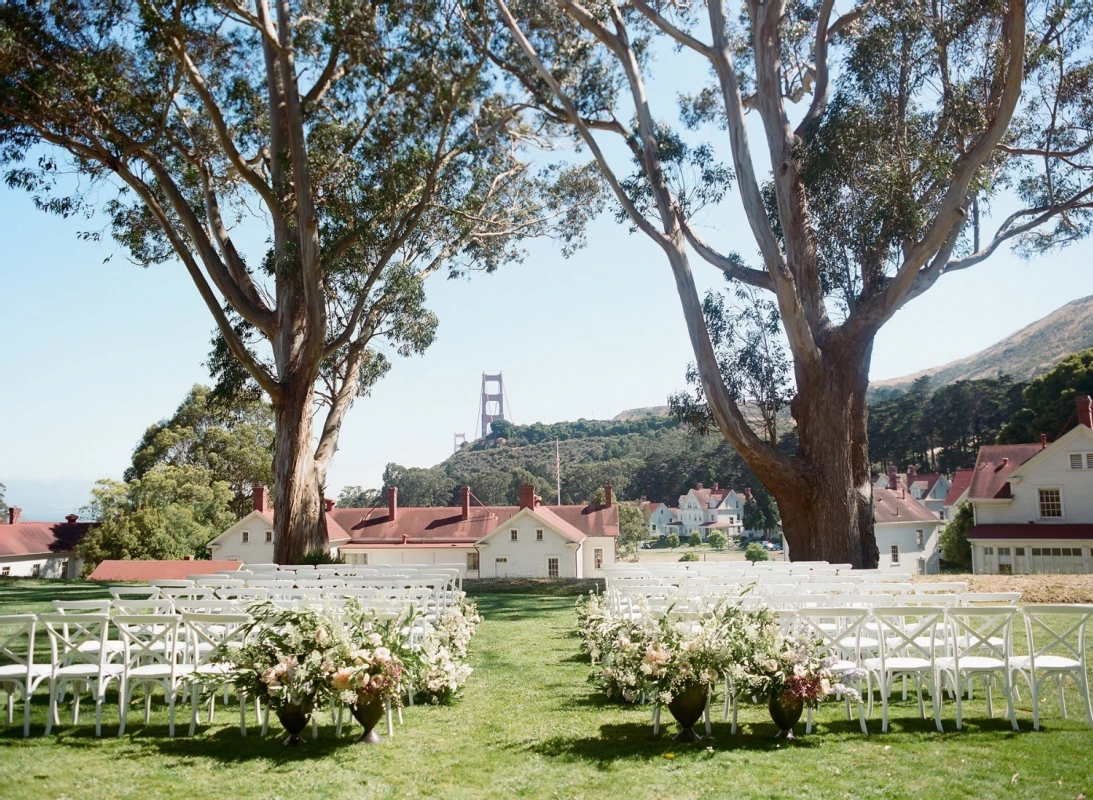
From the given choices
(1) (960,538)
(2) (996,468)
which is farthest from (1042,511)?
(1) (960,538)

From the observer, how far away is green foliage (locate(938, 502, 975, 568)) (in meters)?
36.3

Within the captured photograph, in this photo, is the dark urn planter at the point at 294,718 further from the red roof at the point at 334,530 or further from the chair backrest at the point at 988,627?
the red roof at the point at 334,530

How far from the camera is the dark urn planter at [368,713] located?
5438 mm

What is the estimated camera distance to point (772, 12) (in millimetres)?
16094

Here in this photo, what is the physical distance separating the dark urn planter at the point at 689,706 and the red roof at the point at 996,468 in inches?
1333

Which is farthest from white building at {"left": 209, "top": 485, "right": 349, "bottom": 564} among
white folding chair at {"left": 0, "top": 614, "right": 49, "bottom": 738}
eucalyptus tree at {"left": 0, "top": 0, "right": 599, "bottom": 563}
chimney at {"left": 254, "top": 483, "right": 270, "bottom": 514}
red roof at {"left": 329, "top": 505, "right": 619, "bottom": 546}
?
white folding chair at {"left": 0, "top": 614, "right": 49, "bottom": 738}

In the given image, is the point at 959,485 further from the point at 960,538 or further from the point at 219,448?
the point at 219,448

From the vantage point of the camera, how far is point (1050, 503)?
34.2 m

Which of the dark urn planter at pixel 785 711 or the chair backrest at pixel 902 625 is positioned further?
the chair backrest at pixel 902 625

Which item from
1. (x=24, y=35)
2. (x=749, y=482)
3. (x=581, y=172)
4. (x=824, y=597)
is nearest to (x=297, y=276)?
(x=24, y=35)

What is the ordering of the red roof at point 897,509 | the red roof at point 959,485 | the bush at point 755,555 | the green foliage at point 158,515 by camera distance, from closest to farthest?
the green foliage at point 158,515
the red roof at point 897,509
the red roof at point 959,485
the bush at point 755,555

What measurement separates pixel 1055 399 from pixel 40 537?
1986 inches

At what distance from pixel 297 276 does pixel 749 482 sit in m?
61.9

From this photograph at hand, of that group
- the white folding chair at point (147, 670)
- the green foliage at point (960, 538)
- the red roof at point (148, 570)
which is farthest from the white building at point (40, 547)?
the white folding chair at point (147, 670)
